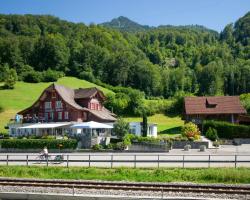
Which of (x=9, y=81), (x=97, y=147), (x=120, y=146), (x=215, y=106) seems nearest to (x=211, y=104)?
(x=215, y=106)

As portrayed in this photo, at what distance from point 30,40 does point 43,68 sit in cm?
1313

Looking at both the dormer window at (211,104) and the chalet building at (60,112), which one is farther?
the dormer window at (211,104)

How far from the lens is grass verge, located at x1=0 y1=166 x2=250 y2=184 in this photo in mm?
24328

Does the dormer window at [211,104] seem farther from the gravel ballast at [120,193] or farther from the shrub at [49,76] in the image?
the shrub at [49,76]

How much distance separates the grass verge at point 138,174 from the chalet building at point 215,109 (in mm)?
44295

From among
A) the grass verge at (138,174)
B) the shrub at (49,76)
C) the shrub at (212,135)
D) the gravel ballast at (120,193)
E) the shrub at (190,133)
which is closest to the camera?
the gravel ballast at (120,193)

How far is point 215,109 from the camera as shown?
72938 millimetres

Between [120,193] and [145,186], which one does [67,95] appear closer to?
[145,186]

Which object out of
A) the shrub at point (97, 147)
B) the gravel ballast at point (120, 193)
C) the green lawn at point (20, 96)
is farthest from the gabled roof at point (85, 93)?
the gravel ballast at point (120, 193)

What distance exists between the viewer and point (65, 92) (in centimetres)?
7144

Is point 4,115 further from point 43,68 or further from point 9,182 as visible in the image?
point 9,182

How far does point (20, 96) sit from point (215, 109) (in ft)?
166

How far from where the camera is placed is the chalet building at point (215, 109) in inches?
2822

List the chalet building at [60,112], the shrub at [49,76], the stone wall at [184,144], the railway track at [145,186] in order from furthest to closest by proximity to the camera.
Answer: the shrub at [49,76] → the chalet building at [60,112] → the stone wall at [184,144] → the railway track at [145,186]
